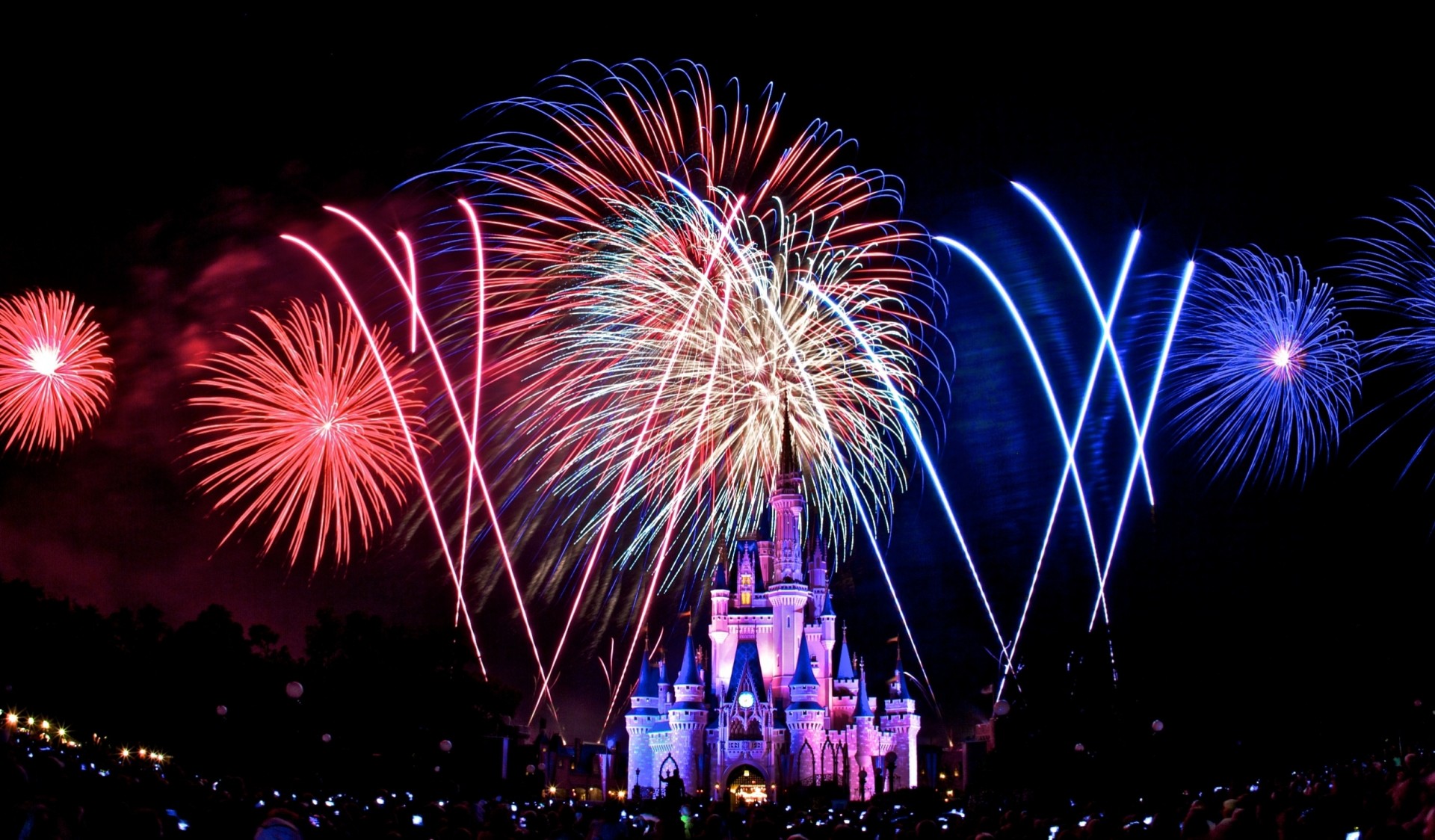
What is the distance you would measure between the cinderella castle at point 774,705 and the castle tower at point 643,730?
0.24 feet

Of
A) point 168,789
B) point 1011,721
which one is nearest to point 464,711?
point 1011,721

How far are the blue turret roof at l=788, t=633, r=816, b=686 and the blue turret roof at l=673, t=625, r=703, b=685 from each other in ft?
21.8

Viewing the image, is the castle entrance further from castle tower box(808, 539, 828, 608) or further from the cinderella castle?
castle tower box(808, 539, 828, 608)

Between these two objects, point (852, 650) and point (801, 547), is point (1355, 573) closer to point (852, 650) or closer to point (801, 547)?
point (801, 547)

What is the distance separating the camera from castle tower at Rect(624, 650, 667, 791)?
87.5 m

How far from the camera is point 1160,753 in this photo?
4656cm

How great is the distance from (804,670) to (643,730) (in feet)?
39.7

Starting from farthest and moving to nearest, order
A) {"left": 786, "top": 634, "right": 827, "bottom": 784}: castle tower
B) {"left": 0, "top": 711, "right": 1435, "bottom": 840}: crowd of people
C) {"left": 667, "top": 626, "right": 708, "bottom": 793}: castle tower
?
{"left": 667, "top": 626, "right": 708, "bottom": 793}: castle tower
{"left": 786, "top": 634, "right": 827, "bottom": 784}: castle tower
{"left": 0, "top": 711, "right": 1435, "bottom": 840}: crowd of people

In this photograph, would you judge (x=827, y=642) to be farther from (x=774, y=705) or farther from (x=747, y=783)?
(x=747, y=783)

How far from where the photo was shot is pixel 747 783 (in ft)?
274

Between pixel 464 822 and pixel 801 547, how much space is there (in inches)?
3309

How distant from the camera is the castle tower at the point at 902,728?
88.5 m

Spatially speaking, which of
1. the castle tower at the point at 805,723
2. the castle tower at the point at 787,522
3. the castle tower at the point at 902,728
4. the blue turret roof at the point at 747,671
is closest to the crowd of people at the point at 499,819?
the castle tower at the point at 805,723

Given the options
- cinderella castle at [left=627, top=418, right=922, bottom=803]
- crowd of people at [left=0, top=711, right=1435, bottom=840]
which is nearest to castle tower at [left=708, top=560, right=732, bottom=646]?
cinderella castle at [left=627, top=418, right=922, bottom=803]
